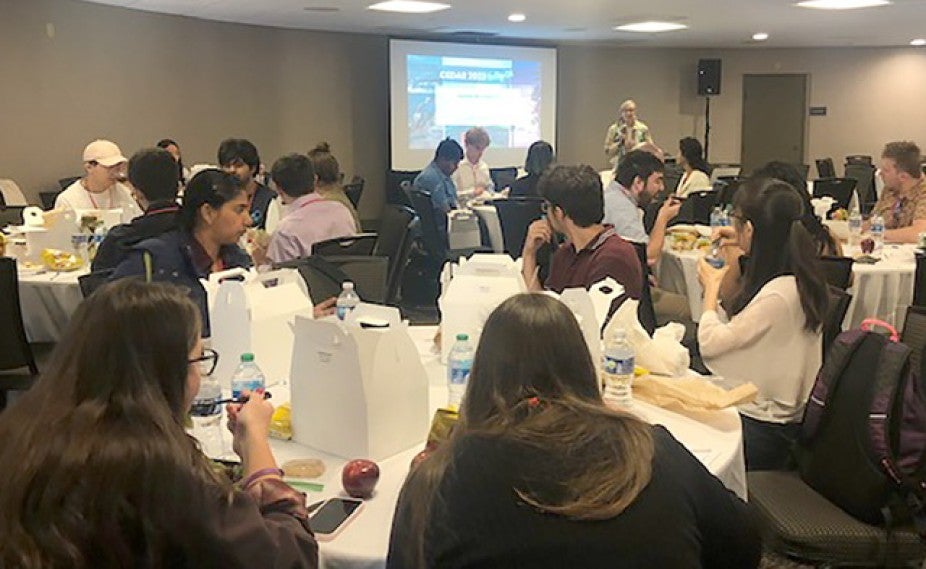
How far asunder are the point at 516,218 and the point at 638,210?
1440 mm

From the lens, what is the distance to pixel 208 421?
2.32 metres

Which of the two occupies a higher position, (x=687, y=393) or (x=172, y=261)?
(x=172, y=261)

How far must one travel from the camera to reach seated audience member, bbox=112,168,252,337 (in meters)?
3.23

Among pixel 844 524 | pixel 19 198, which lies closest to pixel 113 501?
pixel 844 524

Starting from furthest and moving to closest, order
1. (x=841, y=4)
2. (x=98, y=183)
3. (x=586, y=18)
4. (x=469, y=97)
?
(x=469, y=97), (x=586, y=18), (x=841, y=4), (x=98, y=183)

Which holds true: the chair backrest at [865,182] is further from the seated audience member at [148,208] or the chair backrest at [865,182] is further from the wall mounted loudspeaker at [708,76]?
the seated audience member at [148,208]

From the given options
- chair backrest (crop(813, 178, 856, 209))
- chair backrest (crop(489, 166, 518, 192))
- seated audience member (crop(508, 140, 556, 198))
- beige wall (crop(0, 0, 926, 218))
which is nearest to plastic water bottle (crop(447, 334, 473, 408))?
seated audience member (crop(508, 140, 556, 198))

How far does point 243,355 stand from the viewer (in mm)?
2459

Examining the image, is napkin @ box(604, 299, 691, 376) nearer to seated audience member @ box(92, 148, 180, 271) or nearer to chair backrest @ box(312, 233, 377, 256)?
seated audience member @ box(92, 148, 180, 271)

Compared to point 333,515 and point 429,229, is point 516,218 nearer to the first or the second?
point 429,229

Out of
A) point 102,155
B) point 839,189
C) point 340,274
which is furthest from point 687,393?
point 839,189

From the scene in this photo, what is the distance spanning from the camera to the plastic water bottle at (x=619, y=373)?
249 cm

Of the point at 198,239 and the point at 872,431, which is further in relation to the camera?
the point at 198,239

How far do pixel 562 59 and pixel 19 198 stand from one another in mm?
8369
